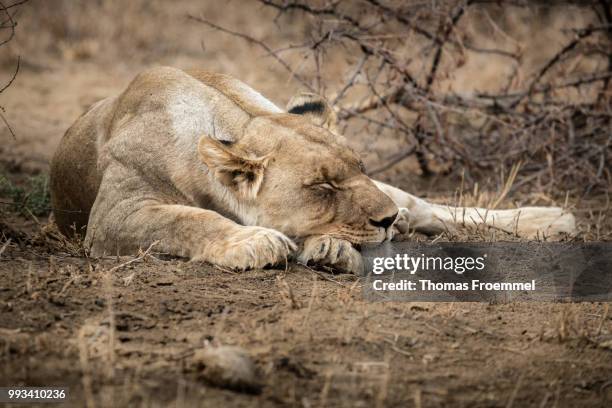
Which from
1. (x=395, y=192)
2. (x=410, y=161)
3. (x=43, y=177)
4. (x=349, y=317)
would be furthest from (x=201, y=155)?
(x=410, y=161)

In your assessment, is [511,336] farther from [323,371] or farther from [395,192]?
[395,192]

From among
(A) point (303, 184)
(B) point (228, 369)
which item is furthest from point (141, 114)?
(B) point (228, 369)

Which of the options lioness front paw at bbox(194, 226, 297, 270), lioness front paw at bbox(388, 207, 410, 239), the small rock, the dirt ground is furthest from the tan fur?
the small rock

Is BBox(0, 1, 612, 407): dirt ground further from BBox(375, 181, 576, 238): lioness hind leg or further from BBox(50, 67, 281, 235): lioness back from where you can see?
BBox(375, 181, 576, 238): lioness hind leg

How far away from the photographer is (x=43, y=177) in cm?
658

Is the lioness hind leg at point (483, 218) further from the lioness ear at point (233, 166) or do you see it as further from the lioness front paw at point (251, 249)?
the lioness front paw at point (251, 249)

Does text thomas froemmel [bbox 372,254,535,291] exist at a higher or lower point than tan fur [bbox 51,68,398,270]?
lower

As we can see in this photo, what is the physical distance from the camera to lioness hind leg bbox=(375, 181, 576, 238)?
5.42m

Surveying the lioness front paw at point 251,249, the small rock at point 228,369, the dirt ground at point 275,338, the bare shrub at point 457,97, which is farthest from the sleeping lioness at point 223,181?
the bare shrub at point 457,97

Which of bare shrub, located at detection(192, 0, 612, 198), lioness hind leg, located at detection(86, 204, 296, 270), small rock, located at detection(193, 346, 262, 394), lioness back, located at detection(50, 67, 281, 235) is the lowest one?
small rock, located at detection(193, 346, 262, 394)

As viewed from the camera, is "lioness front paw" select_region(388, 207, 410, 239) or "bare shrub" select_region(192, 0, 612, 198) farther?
"bare shrub" select_region(192, 0, 612, 198)

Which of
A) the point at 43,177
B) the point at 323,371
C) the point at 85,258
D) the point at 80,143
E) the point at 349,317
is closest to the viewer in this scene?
the point at 323,371

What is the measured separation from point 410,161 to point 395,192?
2.86 metres

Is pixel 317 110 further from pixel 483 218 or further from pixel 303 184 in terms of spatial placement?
pixel 483 218
